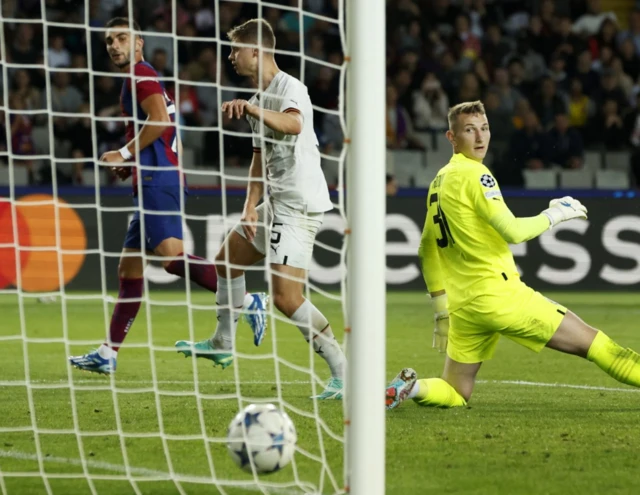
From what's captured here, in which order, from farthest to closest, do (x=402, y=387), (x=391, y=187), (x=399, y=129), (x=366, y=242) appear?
(x=399, y=129) < (x=391, y=187) < (x=402, y=387) < (x=366, y=242)

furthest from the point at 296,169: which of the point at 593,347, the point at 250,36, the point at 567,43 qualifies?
the point at 567,43

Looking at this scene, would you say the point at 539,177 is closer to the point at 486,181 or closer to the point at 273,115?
the point at 486,181

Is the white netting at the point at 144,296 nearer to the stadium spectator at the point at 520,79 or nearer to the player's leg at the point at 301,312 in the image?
the player's leg at the point at 301,312

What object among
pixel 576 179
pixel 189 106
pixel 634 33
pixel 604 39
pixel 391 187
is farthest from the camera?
pixel 634 33

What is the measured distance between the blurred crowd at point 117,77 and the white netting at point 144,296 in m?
0.03

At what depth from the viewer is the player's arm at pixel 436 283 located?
5867 millimetres

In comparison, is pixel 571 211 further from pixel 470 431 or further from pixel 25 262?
pixel 25 262

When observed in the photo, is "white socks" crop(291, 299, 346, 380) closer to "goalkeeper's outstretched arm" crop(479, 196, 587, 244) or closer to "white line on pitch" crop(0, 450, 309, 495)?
"goalkeeper's outstretched arm" crop(479, 196, 587, 244)

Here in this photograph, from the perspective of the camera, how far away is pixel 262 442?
4.14 metres

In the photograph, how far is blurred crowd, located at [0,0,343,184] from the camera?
1351 centimetres

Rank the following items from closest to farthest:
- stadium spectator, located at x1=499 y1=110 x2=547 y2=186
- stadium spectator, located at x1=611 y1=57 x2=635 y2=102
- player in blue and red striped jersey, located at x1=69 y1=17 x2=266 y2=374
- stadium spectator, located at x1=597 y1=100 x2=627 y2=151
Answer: player in blue and red striped jersey, located at x1=69 y1=17 x2=266 y2=374
stadium spectator, located at x1=499 y1=110 x2=547 y2=186
stadium spectator, located at x1=597 y1=100 x2=627 y2=151
stadium spectator, located at x1=611 y1=57 x2=635 y2=102

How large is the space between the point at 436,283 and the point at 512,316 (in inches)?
23.7

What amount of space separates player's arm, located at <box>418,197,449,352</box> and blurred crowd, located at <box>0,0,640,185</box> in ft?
25.4

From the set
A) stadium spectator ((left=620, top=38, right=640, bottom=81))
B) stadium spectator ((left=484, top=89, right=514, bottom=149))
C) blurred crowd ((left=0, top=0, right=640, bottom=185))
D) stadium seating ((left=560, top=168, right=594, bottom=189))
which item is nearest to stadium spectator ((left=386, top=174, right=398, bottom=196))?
blurred crowd ((left=0, top=0, right=640, bottom=185))
